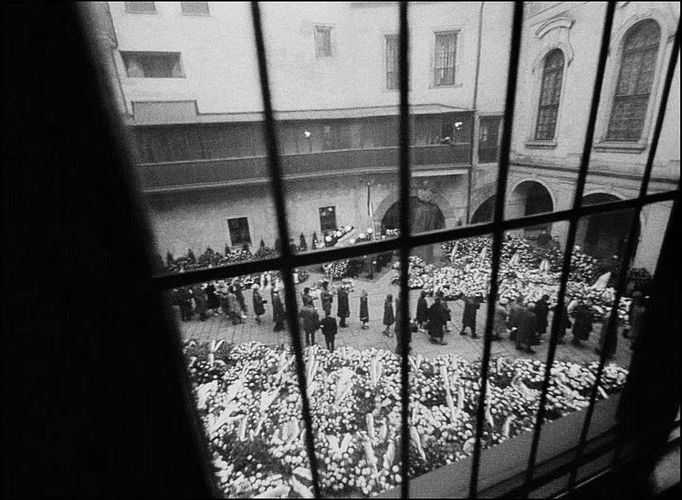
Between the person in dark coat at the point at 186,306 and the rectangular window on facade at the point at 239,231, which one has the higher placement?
the rectangular window on facade at the point at 239,231

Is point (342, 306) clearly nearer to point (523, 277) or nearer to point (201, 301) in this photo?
point (201, 301)

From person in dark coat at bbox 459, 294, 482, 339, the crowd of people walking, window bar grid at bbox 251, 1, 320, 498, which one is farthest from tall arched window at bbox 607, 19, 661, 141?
window bar grid at bbox 251, 1, 320, 498

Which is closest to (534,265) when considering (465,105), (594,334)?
(594,334)

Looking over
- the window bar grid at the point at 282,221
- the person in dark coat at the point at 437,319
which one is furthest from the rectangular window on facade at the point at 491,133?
the person in dark coat at the point at 437,319

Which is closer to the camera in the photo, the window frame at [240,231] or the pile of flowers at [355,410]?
the pile of flowers at [355,410]

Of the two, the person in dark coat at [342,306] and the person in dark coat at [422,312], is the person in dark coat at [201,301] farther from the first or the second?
the person in dark coat at [422,312]

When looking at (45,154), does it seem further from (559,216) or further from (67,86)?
(559,216)
